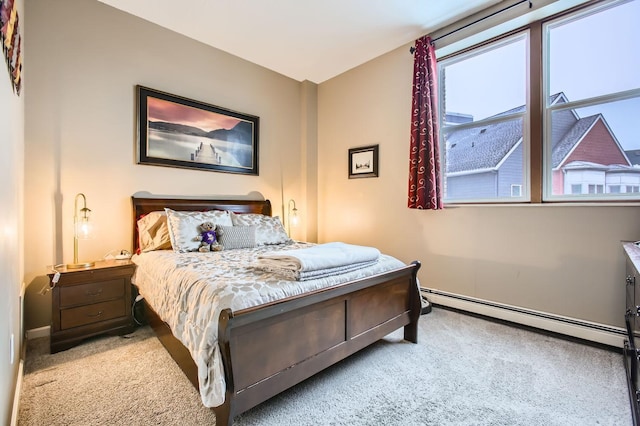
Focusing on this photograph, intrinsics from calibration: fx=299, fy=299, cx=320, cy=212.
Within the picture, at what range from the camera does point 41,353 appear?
2139mm

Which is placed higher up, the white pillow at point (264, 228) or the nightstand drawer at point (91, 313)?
the white pillow at point (264, 228)

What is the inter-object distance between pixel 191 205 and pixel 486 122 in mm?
3118

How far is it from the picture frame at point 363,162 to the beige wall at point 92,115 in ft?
5.36

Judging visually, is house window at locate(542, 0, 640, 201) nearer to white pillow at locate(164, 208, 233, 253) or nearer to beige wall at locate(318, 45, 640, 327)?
beige wall at locate(318, 45, 640, 327)

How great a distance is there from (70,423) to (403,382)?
1.75 meters

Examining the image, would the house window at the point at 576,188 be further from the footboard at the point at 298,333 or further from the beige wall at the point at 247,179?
the footboard at the point at 298,333

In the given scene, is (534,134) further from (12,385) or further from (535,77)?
(12,385)

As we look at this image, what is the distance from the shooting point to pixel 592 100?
2.37 meters

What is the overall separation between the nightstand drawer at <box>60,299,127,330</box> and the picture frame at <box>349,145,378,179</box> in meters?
2.83

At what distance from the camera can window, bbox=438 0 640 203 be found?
2254mm

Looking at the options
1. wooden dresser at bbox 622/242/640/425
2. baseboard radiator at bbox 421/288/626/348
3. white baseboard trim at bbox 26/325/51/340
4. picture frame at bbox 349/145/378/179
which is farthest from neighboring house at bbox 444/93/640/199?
white baseboard trim at bbox 26/325/51/340

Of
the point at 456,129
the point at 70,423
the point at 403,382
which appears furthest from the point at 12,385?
the point at 456,129

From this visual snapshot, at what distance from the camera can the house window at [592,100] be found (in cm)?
223

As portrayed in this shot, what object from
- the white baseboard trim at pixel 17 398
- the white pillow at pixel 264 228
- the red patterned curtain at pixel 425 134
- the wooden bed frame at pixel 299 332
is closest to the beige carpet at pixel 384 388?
the white baseboard trim at pixel 17 398
